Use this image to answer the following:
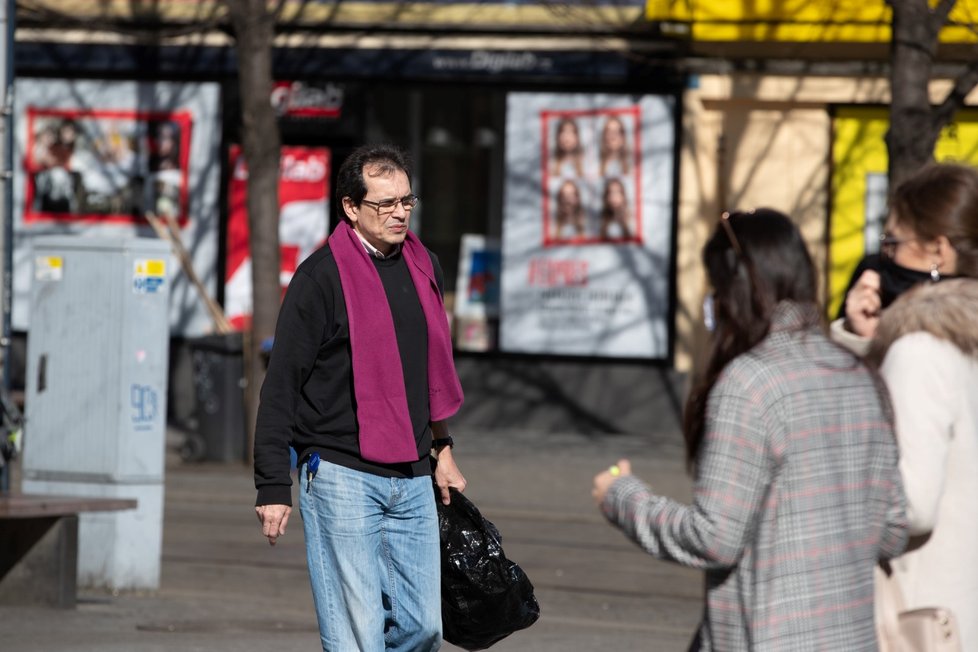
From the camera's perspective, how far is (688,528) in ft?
10.2

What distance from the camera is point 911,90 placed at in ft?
34.4

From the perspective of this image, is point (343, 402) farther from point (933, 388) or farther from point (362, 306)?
point (933, 388)

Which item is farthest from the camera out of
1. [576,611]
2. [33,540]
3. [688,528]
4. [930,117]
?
[930,117]

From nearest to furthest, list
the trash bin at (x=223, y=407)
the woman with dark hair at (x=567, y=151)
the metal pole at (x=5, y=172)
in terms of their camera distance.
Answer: the metal pole at (x=5, y=172), the trash bin at (x=223, y=407), the woman with dark hair at (x=567, y=151)

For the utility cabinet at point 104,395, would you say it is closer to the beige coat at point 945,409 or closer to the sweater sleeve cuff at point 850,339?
the sweater sleeve cuff at point 850,339

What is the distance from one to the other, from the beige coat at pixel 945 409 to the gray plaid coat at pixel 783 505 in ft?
0.77

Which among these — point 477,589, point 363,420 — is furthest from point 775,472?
point 477,589

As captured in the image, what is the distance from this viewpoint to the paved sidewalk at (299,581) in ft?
24.0

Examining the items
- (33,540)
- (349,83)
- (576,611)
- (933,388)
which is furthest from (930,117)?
(349,83)

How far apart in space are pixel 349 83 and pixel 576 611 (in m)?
10.2

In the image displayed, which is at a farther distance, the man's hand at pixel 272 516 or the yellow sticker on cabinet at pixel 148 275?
the yellow sticker on cabinet at pixel 148 275

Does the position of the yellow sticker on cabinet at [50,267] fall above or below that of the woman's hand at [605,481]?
above

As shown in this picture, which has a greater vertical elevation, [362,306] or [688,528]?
[362,306]

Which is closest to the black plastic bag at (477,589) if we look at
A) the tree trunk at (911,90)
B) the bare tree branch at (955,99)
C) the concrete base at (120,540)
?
the concrete base at (120,540)
